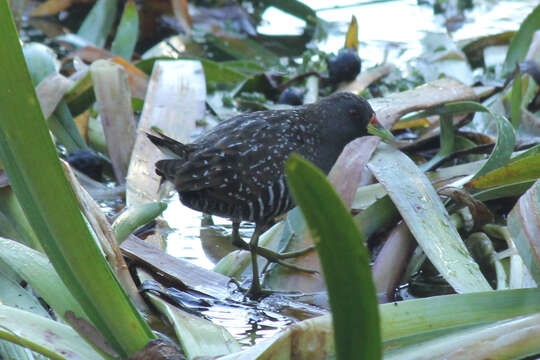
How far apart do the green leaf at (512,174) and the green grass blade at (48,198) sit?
1.55 metres

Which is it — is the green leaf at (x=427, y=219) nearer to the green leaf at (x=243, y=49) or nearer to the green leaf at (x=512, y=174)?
the green leaf at (x=512, y=174)

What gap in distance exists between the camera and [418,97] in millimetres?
3768

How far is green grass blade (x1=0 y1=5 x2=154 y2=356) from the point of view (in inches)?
62.3

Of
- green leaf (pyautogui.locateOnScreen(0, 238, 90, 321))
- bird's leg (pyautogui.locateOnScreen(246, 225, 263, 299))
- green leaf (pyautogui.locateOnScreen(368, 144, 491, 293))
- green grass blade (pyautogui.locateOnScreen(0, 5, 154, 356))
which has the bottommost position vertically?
bird's leg (pyautogui.locateOnScreen(246, 225, 263, 299))

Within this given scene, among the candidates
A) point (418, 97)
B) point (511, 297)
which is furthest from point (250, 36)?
point (511, 297)

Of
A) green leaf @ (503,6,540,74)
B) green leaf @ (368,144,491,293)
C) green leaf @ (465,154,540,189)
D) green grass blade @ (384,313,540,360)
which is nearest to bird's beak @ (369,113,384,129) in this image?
green leaf @ (368,144,491,293)

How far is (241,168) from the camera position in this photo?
3.02 m

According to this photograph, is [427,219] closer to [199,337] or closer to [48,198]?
[199,337]

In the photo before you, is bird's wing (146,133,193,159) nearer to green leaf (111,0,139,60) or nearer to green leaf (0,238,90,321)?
green leaf (0,238,90,321)

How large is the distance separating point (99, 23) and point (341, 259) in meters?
5.03

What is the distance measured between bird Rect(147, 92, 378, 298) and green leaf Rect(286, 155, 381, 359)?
1.60 metres

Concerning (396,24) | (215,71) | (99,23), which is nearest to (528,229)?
(215,71)

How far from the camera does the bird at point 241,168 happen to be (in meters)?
3.00

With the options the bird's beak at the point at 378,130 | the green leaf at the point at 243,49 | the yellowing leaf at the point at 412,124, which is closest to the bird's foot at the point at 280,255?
the bird's beak at the point at 378,130
